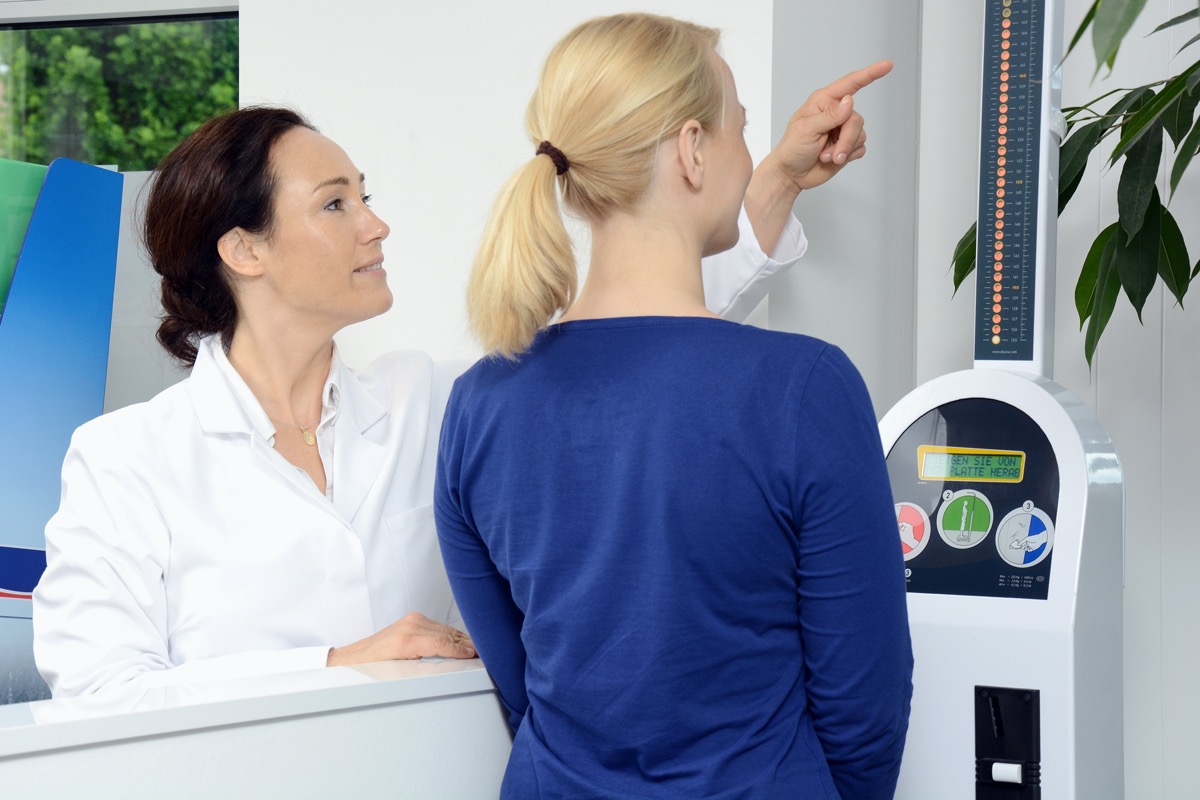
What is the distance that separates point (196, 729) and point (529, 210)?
560 millimetres

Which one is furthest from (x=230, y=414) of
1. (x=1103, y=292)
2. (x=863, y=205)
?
(x=1103, y=292)

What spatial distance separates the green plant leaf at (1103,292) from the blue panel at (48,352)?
1.92 meters

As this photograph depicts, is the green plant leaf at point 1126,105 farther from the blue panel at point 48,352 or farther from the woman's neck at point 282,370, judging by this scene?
the blue panel at point 48,352

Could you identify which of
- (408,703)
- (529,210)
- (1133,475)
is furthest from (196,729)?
(1133,475)

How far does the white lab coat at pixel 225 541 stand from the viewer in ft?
4.82

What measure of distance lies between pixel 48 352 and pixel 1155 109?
2.05 m

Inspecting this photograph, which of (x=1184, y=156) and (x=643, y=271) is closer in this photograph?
(x=643, y=271)

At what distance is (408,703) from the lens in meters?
1.23

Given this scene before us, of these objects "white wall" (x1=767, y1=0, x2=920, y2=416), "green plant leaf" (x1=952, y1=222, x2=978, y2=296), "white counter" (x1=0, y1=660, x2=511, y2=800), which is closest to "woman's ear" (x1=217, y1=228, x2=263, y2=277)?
"white counter" (x1=0, y1=660, x2=511, y2=800)

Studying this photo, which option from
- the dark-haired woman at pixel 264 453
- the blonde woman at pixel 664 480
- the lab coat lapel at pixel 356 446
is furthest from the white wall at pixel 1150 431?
the blonde woman at pixel 664 480

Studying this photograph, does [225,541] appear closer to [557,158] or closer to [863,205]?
[557,158]

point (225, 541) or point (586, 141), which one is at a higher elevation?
point (586, 141)

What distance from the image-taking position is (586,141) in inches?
43.4

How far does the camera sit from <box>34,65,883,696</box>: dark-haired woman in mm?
1484
